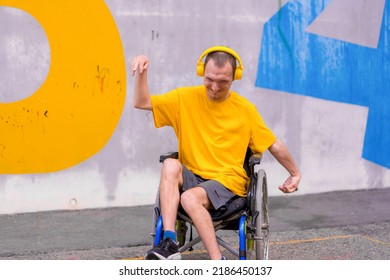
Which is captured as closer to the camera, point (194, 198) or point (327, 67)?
point (194, 198)

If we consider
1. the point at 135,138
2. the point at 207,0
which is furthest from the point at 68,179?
the point at 207,0

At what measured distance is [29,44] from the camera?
668 cm

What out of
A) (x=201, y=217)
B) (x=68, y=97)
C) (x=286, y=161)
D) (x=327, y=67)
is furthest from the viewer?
(x=327, y=67)

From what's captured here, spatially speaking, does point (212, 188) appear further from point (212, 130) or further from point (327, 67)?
point (327, 67)

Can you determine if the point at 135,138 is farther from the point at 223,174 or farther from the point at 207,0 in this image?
the point at 223,174

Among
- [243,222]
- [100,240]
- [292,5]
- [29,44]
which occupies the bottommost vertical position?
[100,240]

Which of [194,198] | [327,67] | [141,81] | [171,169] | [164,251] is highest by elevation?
[327,67]

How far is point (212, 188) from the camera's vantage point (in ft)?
14.5

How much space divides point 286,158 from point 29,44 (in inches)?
121

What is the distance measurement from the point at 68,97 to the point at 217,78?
266 cm

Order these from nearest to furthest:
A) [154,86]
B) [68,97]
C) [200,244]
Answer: [200,244] → [68,97] → [154,86]

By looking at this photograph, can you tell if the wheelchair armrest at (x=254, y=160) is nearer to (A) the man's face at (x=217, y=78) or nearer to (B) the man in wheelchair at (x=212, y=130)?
(B) the man in wheelchair at (x=212, y=130)

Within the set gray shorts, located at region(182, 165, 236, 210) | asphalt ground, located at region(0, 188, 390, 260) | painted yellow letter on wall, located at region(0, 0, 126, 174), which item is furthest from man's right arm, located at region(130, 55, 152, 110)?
painted yellow letter on wall, located at region(0, 0, 126, 174)

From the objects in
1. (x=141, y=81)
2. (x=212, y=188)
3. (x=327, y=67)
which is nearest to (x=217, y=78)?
(x=141, y=81)
